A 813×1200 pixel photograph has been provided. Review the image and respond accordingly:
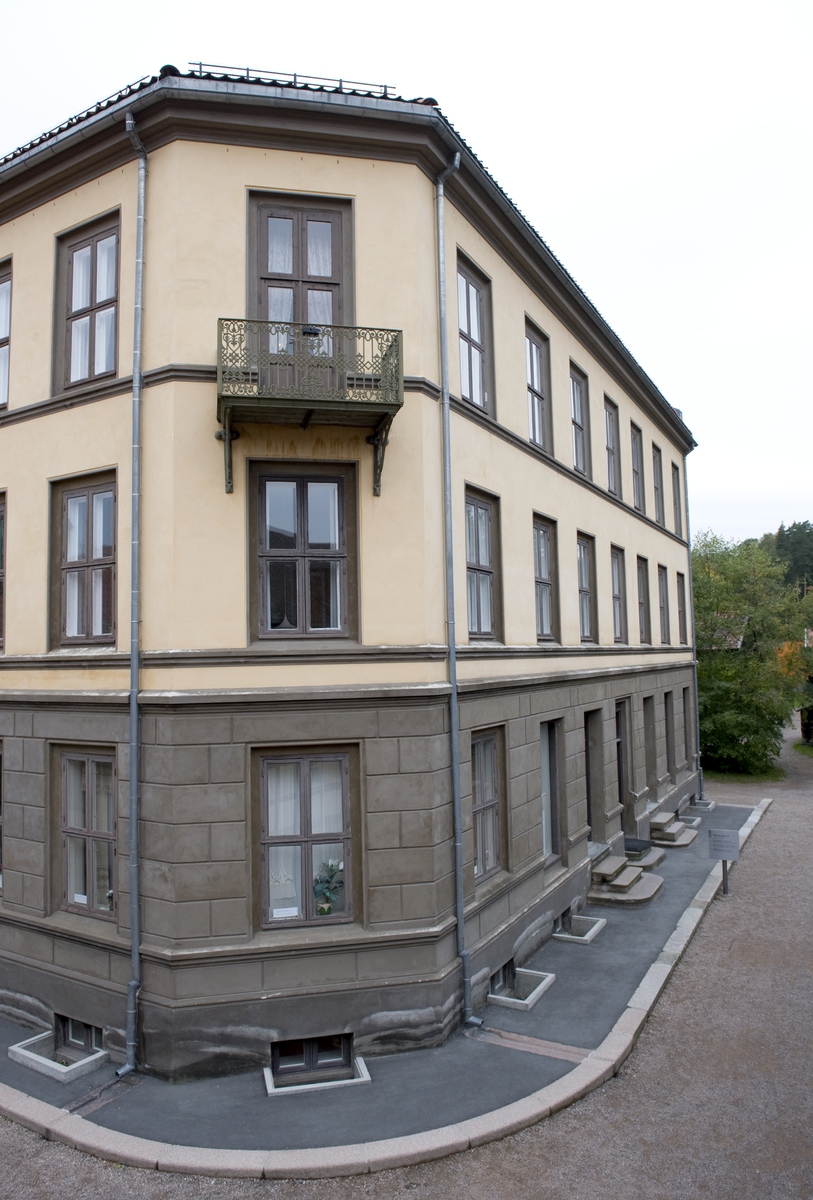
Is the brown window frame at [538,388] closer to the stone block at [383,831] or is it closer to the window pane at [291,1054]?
the stone block at [383,831]

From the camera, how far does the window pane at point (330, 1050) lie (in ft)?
28.2

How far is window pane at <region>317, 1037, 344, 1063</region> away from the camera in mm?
8602

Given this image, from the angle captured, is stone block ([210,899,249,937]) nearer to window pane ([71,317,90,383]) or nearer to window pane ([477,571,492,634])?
window pane ([477,571,492,634])

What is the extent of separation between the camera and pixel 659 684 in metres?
20.5

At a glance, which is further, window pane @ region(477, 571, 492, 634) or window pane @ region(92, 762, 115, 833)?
window pane @ region(477, 571, 492, 634)

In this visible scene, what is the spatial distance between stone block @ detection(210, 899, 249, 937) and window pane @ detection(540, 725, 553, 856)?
19.6 ft

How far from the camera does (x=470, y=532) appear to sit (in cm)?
1074


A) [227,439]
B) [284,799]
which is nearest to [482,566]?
[227,439]

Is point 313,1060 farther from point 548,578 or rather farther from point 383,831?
point 548,578

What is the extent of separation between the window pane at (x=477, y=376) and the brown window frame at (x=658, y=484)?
11.8 meters

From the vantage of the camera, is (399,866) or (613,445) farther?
(613,445)

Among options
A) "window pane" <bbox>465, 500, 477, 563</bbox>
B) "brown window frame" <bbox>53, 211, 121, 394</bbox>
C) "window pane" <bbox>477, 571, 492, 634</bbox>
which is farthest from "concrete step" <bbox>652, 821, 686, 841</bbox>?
"brown window frame" <bbox>53, 211, 121, 394</bbox>

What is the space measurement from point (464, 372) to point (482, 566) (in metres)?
2.64

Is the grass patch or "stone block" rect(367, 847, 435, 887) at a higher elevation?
"stone block" rect(367, 847, 435, 887)
